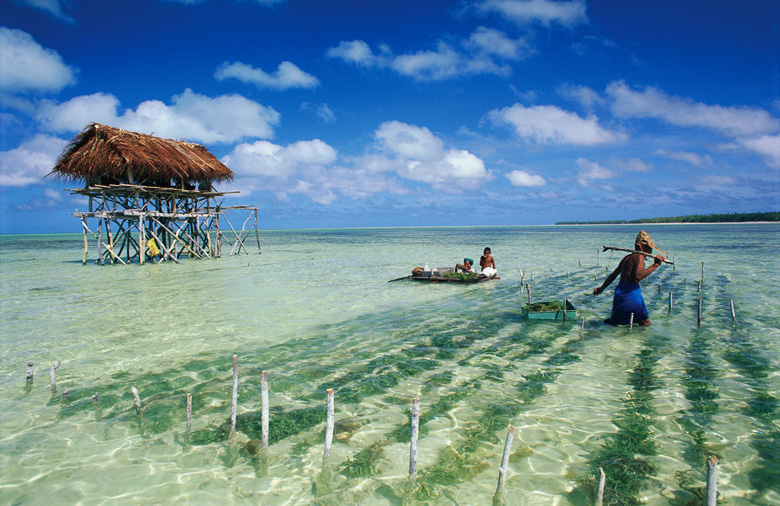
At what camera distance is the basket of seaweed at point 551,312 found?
988 cm

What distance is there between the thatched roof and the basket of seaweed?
22.2 m

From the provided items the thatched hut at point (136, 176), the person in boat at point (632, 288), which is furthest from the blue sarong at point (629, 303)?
the thatched hut at point (136, 176)

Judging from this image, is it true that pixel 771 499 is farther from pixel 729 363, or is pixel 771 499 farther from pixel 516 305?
pixel 516 305

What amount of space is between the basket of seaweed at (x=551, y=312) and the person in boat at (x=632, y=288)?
897 mm

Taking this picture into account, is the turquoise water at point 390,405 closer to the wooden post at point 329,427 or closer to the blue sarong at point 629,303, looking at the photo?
the wooden post at point 329,427

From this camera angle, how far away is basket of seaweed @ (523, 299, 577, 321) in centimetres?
988

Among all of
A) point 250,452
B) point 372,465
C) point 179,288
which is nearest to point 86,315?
point 179,288

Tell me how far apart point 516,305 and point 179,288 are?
12.9 metres

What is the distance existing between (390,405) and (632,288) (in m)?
A: 6.62

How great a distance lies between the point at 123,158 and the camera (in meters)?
22.5

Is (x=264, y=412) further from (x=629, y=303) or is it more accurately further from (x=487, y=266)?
(x=487, y=266)

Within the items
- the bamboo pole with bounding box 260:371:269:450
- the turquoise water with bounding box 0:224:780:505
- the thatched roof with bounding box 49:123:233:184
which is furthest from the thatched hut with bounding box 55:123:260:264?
the bamboo pole with bounding box 260:371:269:450

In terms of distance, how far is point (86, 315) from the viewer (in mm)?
11477

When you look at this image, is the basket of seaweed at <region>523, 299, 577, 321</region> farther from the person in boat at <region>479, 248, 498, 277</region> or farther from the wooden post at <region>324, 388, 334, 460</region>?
the wooden post at <region>324, 388, 334, 460</region>
